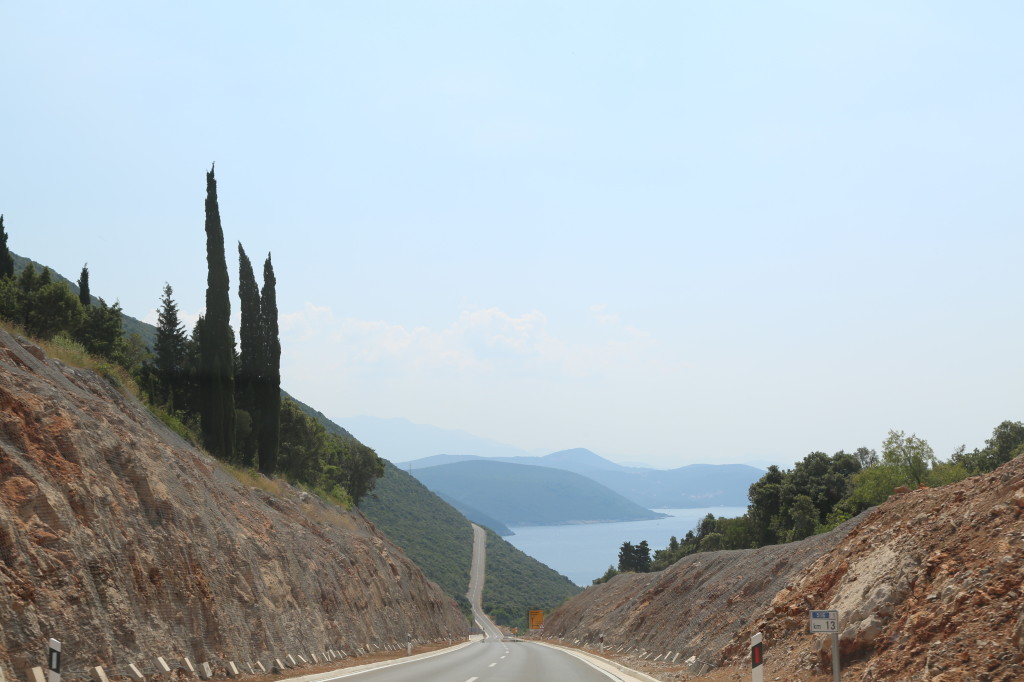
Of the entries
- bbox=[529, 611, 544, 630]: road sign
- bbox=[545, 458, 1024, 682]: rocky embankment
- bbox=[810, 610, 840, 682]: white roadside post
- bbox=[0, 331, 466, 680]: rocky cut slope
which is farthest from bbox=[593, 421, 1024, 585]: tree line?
bbox=[810, 610, 840, 682]: white roadside post

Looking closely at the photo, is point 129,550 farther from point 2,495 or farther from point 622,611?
point 622,611

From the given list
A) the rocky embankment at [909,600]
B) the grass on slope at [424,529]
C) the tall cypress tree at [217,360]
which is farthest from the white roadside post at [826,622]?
the grass on slope at [424,529]

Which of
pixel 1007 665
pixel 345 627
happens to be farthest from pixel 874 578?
pixel 345 627

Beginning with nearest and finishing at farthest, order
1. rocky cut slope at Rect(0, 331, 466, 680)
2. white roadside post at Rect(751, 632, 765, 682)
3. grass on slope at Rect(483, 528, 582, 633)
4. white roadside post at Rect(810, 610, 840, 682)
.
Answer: white roadside post at Rect(810, 610, 840, 682), rocky cut slope at Rect(0, 331, 466, 680), white roadside post at Rect(751, 632, 765, 682), grass on slope at Rect(483, 528, 582, 633)

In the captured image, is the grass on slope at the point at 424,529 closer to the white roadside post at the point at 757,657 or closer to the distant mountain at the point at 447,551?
the distant mountain at the point at 447,551

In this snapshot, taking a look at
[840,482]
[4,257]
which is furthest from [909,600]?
[840,482]

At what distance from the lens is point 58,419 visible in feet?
57.2

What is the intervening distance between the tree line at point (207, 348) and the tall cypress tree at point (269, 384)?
0.06 metres

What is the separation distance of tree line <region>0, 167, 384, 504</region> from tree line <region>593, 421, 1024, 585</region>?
43.9m

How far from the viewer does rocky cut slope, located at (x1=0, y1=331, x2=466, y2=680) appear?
45.6 ft

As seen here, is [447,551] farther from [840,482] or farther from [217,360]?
[217,360]

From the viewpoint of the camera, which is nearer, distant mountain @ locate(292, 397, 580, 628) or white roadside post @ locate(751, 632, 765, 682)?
white roadside post @ locate(751, 632, 765, 682)

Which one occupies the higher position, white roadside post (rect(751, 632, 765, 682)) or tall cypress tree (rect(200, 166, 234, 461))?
tall cypress tree (rect(200, 166, 234, 461))

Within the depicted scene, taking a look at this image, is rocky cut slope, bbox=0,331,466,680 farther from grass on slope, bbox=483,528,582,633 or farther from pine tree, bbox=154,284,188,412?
grass on slope, bbox=483,528,582,633
